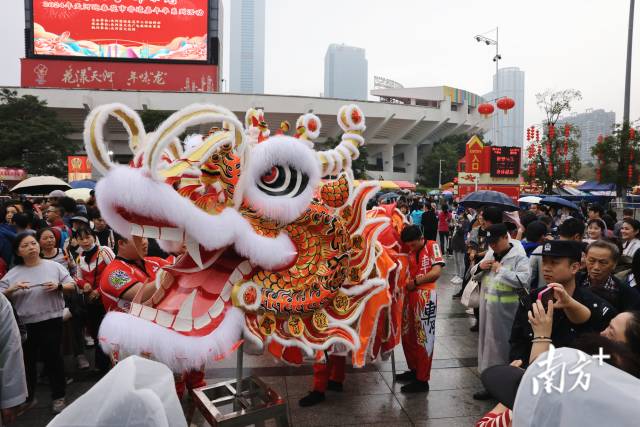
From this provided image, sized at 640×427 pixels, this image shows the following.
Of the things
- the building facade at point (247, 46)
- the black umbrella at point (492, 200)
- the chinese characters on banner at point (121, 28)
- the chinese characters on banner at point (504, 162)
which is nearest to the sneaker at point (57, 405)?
the black umbrella at point (492, 200)

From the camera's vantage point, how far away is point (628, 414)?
801 mm

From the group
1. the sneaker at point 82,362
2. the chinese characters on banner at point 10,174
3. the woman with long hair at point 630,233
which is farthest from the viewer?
the chinese characters on banner at point 10,174

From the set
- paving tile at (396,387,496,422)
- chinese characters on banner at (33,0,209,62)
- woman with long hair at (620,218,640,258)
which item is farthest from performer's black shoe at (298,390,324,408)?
chinese characters on banner at (33,0,209,62)

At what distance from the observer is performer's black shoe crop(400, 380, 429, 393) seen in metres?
3.90

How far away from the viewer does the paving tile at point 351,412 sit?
3.39 metres

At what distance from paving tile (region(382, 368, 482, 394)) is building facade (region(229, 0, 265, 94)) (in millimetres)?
124106

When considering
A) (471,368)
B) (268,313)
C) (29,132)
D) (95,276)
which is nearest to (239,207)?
(268,313)

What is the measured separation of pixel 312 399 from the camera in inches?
142

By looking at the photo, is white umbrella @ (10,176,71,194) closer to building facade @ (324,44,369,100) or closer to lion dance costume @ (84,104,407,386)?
lion dance costume @ (84,104,407,386)

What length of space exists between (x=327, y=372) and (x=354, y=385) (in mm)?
508

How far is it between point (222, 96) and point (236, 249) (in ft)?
104

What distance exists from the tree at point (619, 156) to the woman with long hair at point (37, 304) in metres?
15.6

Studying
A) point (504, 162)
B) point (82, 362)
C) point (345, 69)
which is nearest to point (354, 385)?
point (82, 362)

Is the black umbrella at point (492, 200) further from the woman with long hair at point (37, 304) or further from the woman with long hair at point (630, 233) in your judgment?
the woman with long hair at point (37, 304)
